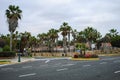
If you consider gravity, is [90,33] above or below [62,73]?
above

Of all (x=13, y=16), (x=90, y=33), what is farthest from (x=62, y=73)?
(x=90, y=33)

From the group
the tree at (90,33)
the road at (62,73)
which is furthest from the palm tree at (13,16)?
the tree at (90,33)

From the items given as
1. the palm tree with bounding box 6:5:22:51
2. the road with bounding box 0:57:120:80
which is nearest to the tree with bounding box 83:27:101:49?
the palm tree with bounding box 6:5:22:51

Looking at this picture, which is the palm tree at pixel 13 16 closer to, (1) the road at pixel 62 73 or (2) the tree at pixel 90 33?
(1) the road at pixel 62 73

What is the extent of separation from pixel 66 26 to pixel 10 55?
41.4m

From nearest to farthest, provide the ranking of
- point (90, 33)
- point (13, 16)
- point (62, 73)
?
point (62, 73) < point (13, 16) < point (90, 33)

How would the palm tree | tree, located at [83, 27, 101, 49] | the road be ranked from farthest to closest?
tree, located at [83, 27, 101, 49] < the palm tree < the road

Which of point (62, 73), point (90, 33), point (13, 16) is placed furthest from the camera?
point (90, 33)

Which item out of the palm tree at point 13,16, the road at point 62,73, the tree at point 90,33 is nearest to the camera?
the road at point 62,73

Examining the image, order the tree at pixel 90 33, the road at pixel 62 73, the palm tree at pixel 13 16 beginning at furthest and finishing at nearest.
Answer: the tree at pixel 90 33 → the palm tree at pixel 13 16 → the road at pixel 62 73

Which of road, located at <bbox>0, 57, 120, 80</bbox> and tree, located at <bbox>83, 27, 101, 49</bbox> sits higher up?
tree, located at <bbox>83, 27, 101, 49</bbox>

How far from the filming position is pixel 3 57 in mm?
48125

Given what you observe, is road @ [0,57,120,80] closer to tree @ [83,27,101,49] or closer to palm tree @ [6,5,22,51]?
palm tree @ [6,5,22,51]

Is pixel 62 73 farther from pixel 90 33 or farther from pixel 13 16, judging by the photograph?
pixel 90 33
